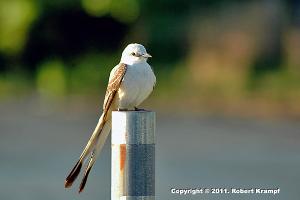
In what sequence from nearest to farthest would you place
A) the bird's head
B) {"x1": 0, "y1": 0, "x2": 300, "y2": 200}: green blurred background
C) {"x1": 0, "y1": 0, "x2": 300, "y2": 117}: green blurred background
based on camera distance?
the bird's head
{"x1": 0, "y1": 0, "x2": 300, "y2": 200}: green blurred background
{"x1": 0, "y1": 0, "x2": 300, "y2": 117}: green blurred background

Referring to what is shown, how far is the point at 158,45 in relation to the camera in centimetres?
1875

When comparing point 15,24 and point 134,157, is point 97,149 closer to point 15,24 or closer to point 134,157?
point 134,157

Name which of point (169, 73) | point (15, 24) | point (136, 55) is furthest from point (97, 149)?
point (15, 24)

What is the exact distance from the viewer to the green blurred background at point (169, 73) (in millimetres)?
15492

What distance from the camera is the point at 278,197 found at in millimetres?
11523

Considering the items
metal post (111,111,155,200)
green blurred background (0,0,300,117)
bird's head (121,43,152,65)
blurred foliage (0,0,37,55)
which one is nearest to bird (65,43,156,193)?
bird's head (121,43,152,65)

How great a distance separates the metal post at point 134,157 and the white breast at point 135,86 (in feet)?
3.36

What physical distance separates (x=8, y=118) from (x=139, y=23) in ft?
8.38

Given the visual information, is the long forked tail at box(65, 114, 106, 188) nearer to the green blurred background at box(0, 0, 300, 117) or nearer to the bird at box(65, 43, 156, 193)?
the bird at box(65, 43, 156, 193)

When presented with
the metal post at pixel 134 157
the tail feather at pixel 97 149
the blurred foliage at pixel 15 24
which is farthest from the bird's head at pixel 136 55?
the blurred foliage at pixel 15 24

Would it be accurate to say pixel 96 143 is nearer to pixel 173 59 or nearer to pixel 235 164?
pixel 235 164

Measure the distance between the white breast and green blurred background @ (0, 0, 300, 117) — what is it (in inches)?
430

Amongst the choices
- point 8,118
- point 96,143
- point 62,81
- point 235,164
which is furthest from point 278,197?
point 62,81

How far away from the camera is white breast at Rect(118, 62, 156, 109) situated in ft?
22.3
